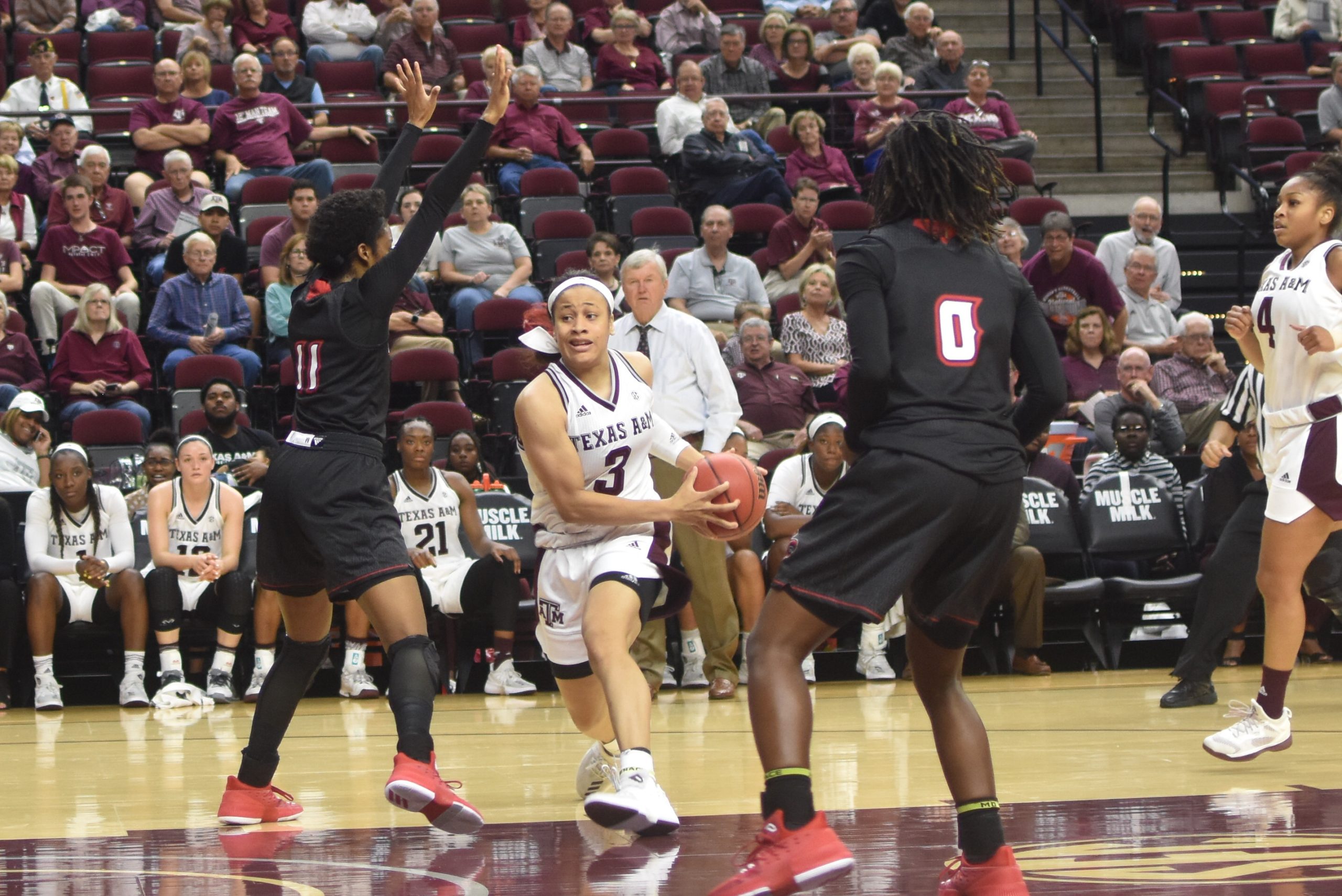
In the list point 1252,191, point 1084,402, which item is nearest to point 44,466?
point 1084,402

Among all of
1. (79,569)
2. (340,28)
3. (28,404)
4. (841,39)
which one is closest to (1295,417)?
(79,569)

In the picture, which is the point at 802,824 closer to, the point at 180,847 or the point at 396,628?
the point at 396,628

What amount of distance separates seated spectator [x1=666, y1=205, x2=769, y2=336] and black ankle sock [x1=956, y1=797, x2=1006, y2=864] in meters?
7.48

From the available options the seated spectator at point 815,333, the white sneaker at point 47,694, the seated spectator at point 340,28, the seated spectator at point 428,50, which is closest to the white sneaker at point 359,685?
the white sneaker at point 47,694

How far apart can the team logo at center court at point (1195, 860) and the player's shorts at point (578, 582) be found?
4.17 ft

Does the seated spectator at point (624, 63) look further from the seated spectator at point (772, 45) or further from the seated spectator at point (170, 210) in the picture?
the seated spectator at point (170, 210)

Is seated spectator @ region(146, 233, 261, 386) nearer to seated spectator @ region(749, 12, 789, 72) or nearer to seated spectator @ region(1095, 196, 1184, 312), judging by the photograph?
seated spectator @ region(749, 12, 789, 72)

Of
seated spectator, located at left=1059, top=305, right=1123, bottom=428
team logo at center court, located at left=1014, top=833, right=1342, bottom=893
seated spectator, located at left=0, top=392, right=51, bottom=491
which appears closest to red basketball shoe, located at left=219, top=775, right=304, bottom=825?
team logo at center court, located at left=1014, top=833, right=1342, bottom=893

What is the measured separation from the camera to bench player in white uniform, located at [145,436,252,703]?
8234 mm

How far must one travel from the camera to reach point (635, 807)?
394cm

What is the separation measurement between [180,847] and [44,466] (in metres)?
5.48

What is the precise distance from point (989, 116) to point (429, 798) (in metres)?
10.5

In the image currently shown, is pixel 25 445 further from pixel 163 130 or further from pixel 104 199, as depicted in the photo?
pixel 163 130

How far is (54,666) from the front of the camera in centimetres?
891
